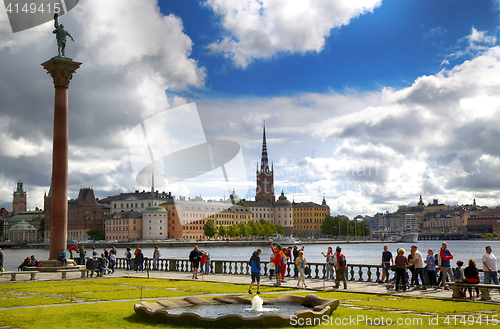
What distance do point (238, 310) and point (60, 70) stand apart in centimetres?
2410

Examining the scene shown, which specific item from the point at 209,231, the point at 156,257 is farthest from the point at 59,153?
the point at 209,231

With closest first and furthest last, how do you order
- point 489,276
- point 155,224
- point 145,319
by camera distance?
1. point 145,319
2. point 489,276
3. point 155,224

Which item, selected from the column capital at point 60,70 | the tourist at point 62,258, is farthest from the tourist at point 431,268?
the column capital at point 60,70

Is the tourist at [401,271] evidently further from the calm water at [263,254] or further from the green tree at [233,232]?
the green tree at [233,232]

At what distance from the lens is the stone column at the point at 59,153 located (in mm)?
32594

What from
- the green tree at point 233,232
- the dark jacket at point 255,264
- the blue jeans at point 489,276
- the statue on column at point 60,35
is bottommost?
the green tree at point 233,232

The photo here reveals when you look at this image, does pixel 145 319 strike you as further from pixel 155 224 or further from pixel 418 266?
pixel 155 224

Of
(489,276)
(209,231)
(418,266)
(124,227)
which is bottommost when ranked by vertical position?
(209,231)

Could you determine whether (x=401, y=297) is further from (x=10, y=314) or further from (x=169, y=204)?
(x=169, y=204)

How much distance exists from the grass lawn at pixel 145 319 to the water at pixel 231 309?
1.19 meters

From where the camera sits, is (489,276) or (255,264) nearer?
(489,276)

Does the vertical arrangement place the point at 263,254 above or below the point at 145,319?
below

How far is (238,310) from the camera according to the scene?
48.6ft

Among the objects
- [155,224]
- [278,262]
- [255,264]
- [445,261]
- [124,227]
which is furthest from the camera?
[124,227]
